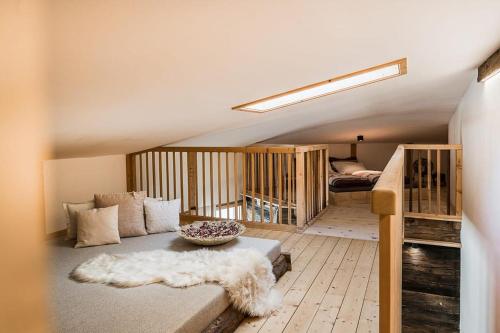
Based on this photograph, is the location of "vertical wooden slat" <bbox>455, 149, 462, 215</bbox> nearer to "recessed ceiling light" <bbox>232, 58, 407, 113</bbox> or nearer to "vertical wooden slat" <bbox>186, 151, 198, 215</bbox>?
"recessed ceiling light" <bbox>232, 58, 407, 113</bbox>

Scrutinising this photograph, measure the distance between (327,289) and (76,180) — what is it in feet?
10.7

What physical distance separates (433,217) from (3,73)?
504 centimetres

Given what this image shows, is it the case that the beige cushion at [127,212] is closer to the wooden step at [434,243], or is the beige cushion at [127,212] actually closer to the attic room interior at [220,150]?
the attic room interior at [220,150]

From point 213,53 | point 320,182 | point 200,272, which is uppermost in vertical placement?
point 213,53

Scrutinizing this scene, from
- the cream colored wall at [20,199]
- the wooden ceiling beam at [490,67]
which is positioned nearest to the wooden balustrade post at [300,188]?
the wooden ceiling beam at [490,67]

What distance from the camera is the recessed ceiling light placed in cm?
348

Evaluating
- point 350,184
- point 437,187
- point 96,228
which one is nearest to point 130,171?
point 96,228

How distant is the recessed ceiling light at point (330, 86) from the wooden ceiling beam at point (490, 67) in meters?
0.70

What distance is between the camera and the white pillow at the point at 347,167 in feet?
26.3

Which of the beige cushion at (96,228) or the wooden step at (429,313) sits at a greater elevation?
the beige cushion at (96,228)

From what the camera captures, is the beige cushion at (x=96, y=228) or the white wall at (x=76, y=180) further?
the white wall at (x=76, y=180)

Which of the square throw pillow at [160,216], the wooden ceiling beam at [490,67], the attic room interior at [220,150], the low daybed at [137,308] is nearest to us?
the attic room interior at [220,150]

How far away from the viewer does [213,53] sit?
212cm

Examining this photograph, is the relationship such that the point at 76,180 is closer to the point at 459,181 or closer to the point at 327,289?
the point at 327,289
